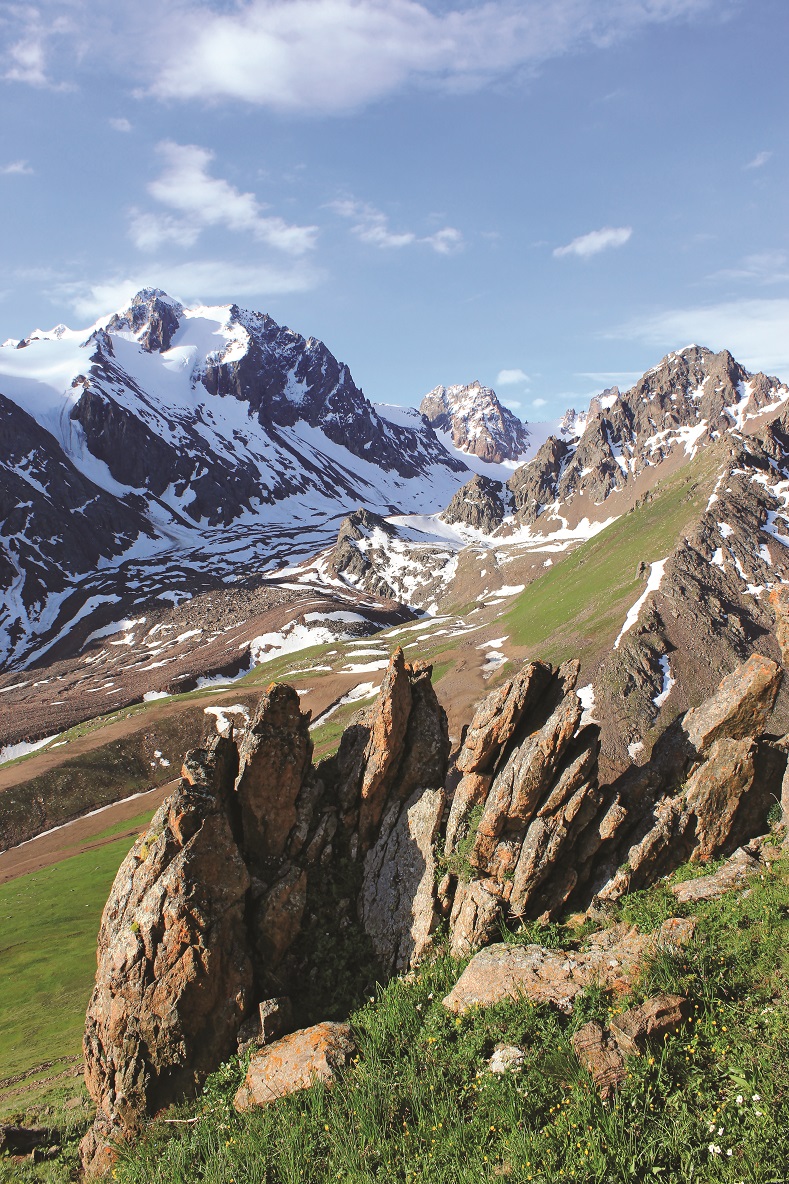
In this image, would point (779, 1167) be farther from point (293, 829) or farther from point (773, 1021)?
point (293, 829)

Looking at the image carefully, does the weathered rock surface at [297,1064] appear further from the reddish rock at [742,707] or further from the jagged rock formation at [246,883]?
the reddish rock at [742,707]

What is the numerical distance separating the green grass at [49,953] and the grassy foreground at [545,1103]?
23.0 m

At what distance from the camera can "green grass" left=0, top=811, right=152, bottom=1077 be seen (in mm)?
36625

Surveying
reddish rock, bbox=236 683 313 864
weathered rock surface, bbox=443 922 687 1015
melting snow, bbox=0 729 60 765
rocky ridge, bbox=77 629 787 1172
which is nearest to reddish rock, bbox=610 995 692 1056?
weathered rock surface, bbox=443 922 687 1015

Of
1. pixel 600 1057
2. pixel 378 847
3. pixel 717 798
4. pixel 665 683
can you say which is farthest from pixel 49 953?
pixel 665 683

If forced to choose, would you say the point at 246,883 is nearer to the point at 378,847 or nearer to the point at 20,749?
the point at 378,847

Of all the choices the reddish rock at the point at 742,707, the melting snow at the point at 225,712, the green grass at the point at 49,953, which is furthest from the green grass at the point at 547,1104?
the melting snow at the point at 225,712

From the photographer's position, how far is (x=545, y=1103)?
12.6 m

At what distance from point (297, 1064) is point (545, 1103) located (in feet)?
22.7

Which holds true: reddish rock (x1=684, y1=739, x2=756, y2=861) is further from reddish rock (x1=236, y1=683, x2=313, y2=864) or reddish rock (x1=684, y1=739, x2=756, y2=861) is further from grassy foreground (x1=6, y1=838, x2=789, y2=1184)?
reddish rock (x1=236, y1=683, x2=313, y2=864)

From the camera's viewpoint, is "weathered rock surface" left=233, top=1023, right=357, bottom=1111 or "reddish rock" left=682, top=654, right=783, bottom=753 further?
"reddish rock" left=682, top=654, right=783, bottom=753

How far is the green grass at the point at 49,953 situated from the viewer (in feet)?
120

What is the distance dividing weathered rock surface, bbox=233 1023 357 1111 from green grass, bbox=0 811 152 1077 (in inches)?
929

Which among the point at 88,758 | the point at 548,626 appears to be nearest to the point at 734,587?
the point at 548,626
